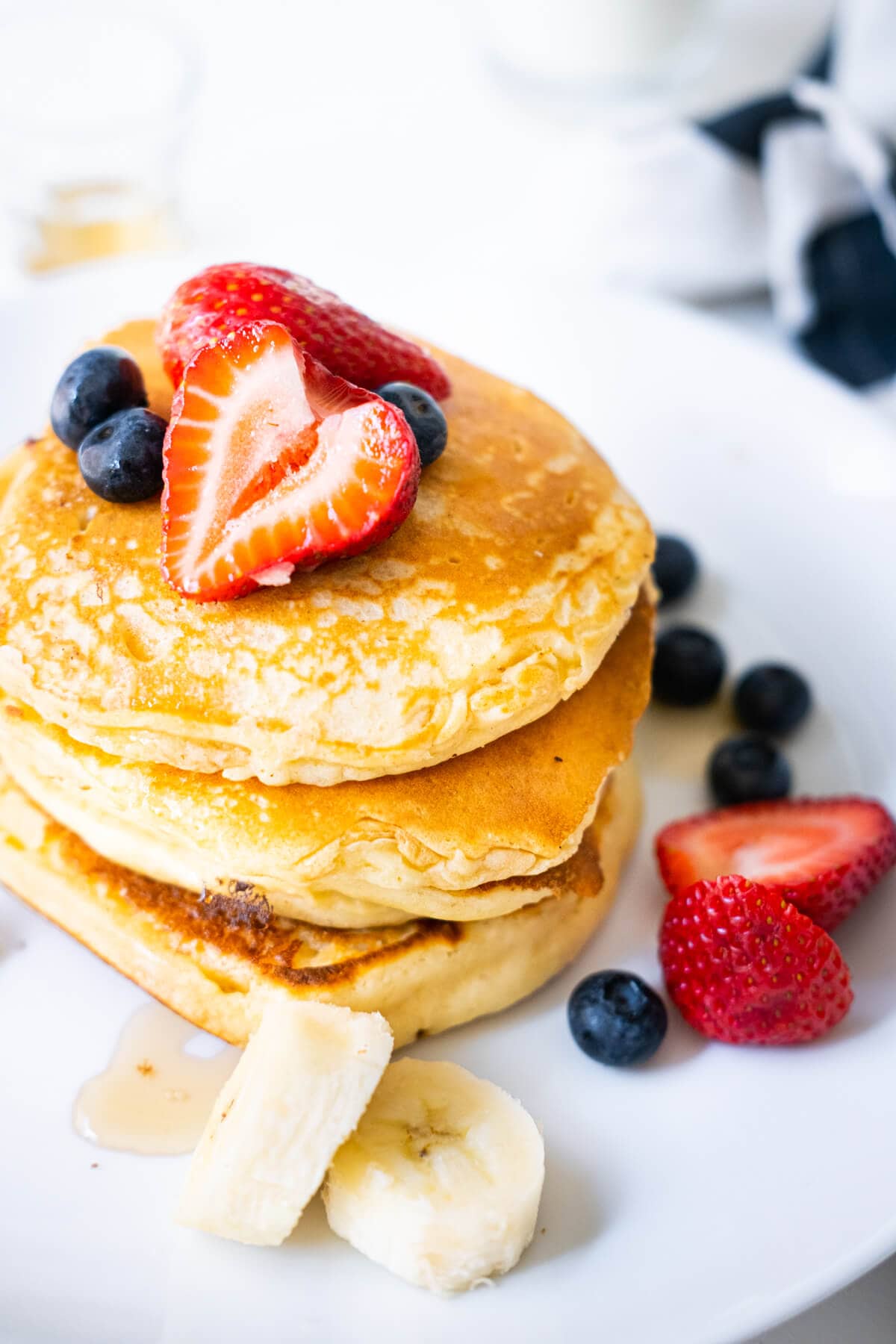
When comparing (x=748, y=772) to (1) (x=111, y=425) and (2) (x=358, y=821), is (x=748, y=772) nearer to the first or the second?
(2) (x=358, y=821)

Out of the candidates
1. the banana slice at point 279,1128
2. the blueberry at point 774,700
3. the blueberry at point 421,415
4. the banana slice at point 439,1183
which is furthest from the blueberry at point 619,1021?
the blueberry at point 421,415

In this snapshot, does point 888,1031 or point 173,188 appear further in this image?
point 173,188

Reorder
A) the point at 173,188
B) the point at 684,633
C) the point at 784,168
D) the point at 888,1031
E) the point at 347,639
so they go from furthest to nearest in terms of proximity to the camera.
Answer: the point at 173,188
the point at 784,168
the point at 684,633
the point at 888,1031
the point at 347,639

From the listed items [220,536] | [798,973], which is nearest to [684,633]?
[798,973]

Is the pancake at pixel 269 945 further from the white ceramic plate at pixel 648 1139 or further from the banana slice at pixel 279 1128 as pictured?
the banana slice at pixel 279 1128

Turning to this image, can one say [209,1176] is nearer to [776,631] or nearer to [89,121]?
[776,631]

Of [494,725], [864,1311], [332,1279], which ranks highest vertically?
[494,725]
